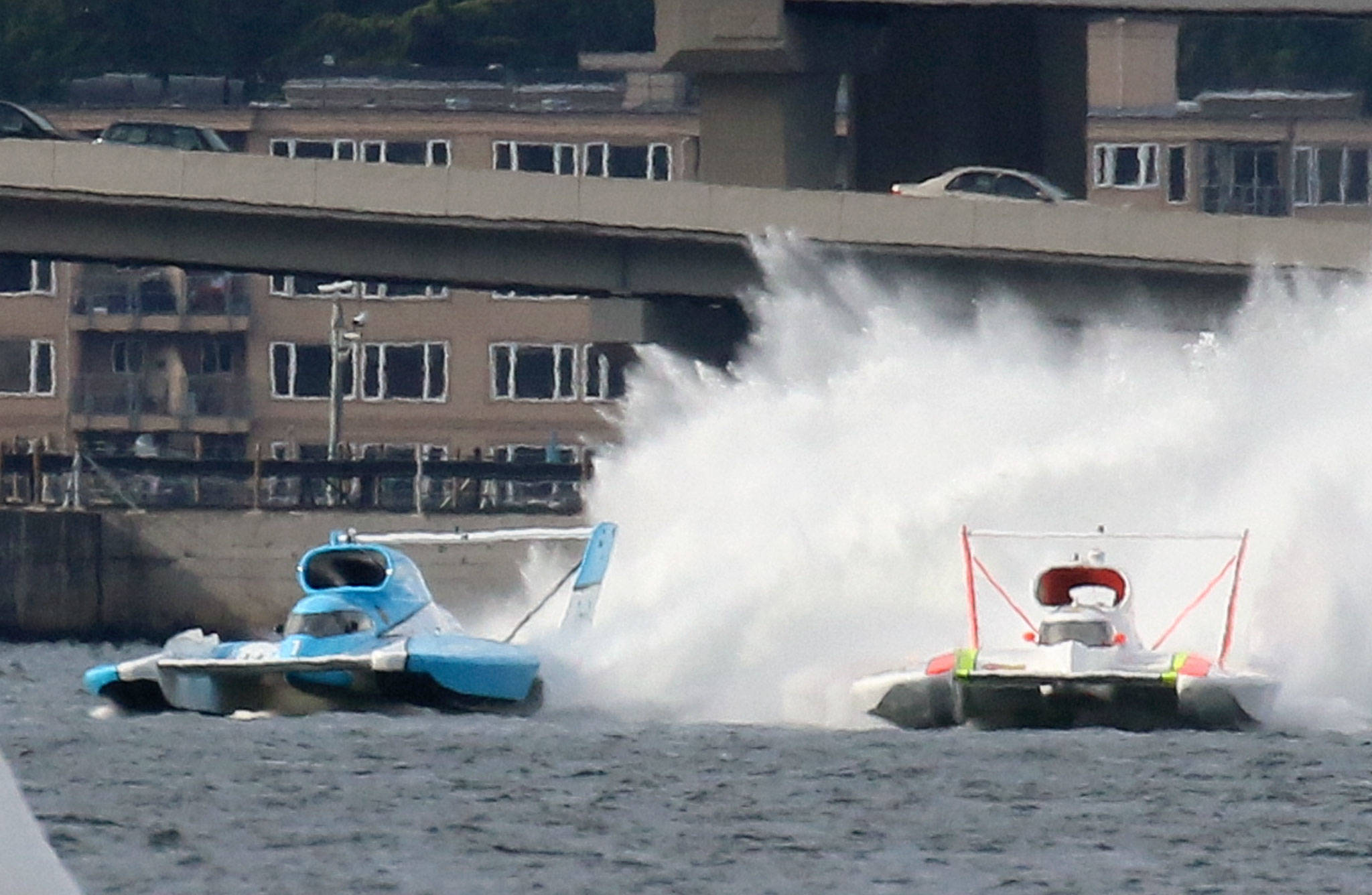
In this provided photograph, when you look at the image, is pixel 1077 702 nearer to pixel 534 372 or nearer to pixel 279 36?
pixel 534 372

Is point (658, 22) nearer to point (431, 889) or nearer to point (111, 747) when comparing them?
point (111, 747)

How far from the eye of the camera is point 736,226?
5347 centimetres

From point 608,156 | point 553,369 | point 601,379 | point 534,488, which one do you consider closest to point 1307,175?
point 608,156

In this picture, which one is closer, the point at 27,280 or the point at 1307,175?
the point at 27,280

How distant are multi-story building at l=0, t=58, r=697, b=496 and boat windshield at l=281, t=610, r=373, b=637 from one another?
5216 centimetres

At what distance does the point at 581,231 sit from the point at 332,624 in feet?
62.8

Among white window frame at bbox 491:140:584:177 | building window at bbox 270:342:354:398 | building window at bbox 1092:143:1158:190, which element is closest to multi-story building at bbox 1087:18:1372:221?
building window at bbox 1092:143:1158:190

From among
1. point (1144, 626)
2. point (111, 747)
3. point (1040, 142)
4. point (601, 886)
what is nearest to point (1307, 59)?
point (1040, 142)

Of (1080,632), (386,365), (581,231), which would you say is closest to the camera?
(1080,632)

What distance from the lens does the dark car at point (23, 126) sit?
201ft

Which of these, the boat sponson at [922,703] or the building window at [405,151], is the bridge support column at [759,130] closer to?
the boat sponson at [922,703]

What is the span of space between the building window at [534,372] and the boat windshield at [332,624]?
5364cm

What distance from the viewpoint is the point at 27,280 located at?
295 ft

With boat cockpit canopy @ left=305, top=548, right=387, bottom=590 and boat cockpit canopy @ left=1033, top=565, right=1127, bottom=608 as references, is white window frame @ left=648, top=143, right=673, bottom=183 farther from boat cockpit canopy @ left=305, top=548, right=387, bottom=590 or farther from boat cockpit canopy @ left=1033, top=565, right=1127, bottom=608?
boat cockpit canopy @ left=1033, top=565, right=1127, bottom=608
